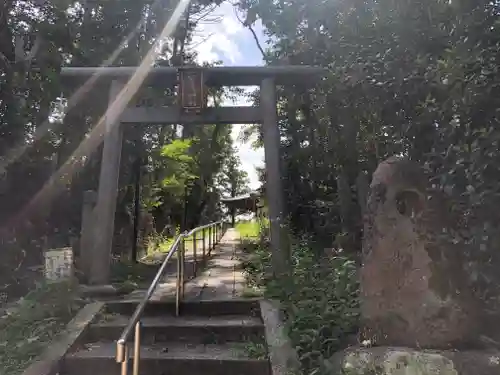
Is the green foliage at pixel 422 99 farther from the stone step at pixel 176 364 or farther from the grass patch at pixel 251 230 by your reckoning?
the grass patch at pixel 251 230

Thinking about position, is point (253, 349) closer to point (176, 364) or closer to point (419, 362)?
point (176, 364)

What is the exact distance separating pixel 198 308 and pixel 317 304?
69.6 inches

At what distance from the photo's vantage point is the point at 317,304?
4.65 meters

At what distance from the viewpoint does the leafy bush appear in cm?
395

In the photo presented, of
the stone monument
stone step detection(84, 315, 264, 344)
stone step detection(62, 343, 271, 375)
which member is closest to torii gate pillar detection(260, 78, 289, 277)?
stone step detection(84, 315, 264, 344)

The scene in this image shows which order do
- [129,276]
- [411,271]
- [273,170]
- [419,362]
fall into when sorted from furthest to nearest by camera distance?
[129,276], [273,170], [411,271], [419,362]

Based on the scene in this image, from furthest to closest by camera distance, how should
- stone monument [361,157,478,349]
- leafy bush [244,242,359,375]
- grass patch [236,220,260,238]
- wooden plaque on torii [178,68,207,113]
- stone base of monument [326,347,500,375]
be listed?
grass patch [236,220,260,238] → wooden plaque on torii [178,68,207,113] → leafy bush [244,242,359,375] → stone monument [361,157,478,349] → stone base of monument [326,347,500,375]

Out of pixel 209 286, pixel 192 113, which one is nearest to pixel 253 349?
pixel 209 286

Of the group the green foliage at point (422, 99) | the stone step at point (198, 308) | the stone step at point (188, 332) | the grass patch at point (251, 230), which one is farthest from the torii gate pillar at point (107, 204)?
the grass patch at point (251, 230)

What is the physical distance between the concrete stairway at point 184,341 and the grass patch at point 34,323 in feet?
1.14

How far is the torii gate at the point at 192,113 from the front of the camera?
23.7 feet

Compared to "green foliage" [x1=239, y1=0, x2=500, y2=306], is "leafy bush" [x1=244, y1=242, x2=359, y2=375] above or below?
below

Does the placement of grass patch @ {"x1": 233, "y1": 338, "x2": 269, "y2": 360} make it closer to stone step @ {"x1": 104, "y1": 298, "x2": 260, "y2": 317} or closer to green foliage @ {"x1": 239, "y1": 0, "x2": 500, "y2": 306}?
stone step @ {"x1": 104, "y1": 298, "x2": 260, "y2": 317}

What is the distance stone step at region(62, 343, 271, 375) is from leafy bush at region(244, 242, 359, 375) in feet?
1.68
